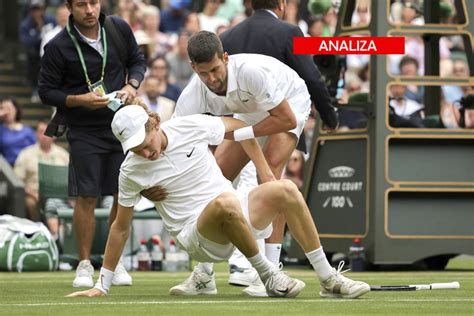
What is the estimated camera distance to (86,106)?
1159 centimetres

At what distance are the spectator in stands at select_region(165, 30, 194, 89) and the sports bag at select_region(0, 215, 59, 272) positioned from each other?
21.0 ft

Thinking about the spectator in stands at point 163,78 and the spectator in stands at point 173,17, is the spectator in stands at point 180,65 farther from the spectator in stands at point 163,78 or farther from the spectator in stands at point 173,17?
the spectator in stands at point 173,17

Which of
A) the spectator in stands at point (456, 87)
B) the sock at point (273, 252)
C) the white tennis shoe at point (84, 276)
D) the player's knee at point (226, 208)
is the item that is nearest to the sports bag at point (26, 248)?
the white tennis shoe at point (84, 276)

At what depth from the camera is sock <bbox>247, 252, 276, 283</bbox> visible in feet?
29.8

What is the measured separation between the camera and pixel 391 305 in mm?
8805

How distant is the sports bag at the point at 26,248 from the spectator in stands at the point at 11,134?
3984 millimetres

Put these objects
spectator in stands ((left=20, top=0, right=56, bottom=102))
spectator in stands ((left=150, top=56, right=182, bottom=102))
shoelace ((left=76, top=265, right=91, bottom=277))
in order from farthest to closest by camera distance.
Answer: spectator in stands ((left=20, top=0, right=56, bottom=102))
spectator in stands ((left=150, top=56, right=182, bottom=102))
shoelace ((left=76, top=265, right=91, bottom=277))

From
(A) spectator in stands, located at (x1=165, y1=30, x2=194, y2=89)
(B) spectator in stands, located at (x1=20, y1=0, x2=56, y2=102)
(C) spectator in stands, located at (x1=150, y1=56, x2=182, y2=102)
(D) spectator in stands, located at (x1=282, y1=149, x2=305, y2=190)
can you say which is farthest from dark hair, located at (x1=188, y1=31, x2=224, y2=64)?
(B) spectator in stands, located at (x1=20, y1=0, x2=56, y2=102)

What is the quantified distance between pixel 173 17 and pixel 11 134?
5333mm

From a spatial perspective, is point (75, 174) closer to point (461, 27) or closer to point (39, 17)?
point (461, 27)

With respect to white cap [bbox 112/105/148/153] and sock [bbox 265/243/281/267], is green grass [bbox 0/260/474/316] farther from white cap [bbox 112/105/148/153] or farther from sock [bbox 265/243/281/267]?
white cap [bbox 112/105/148/153]

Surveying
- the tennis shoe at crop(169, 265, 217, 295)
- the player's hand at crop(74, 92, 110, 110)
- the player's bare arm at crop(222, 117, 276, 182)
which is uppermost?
the player's hand at crop(74, 92, 110, 110)

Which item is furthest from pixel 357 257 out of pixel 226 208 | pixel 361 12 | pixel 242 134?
pixel 226 208

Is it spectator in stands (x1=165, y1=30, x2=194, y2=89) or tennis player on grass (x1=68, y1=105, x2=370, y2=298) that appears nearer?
tennis player on grass (x1=68, y1=105, x2=370, y2=298)
